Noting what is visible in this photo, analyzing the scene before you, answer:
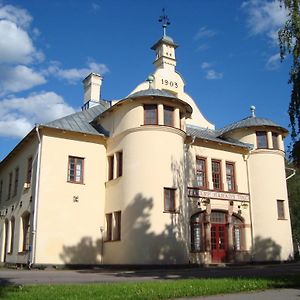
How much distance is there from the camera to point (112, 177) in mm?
23062

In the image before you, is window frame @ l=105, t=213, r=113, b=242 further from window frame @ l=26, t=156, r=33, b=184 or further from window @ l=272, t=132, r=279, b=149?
window @ l=272, t=132, r=279, b=149

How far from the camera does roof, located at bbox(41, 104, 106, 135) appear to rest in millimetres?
22547

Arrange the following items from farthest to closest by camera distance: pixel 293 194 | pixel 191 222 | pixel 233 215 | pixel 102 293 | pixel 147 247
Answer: pixel 293 194 → pixel 233 215 → pixel 191 222 → pixel 147 247 → pixel 102 293

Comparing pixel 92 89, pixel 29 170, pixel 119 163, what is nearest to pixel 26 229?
pixel 29 170

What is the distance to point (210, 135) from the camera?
1099 inches

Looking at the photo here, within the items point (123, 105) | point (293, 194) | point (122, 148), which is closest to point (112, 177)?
point (122, 148)

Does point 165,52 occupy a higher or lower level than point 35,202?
higher

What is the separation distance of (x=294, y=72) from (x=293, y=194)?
2675cm

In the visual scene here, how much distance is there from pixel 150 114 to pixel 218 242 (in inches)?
329

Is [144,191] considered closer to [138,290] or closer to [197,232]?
[197,232]

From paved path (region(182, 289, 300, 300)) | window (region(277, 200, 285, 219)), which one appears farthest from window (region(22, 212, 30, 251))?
paved path (region(182, 289, 300, 300))

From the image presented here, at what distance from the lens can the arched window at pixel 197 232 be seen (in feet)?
76.9

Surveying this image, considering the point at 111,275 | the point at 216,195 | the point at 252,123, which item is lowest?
the point at 111,275

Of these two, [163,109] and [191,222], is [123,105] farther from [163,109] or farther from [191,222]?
[191,222]
